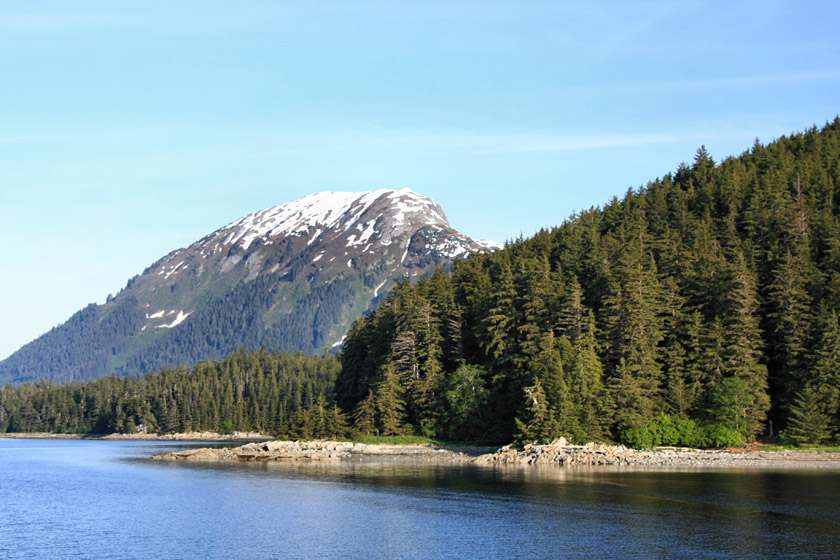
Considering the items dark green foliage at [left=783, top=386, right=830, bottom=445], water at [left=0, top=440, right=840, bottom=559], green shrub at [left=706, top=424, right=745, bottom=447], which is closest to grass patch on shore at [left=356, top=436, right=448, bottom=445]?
water at [left=0, top=440, right=840, bottom=559]

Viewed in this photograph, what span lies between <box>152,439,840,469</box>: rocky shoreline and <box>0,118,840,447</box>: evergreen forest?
2670 mm

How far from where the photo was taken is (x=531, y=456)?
290ft

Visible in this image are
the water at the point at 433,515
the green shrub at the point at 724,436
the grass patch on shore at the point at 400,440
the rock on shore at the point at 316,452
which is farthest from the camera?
the grass patch on shore at the point at 400,440

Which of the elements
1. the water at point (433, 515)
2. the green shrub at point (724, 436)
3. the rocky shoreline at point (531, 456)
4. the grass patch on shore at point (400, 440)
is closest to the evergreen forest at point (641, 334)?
the green shrub at point (724, 436)

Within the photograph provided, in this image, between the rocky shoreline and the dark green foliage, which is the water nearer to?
the rocky shoreline

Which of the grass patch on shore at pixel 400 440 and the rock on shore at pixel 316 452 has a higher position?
the grass patch on shore at pixel 400 440

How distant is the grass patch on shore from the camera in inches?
4141

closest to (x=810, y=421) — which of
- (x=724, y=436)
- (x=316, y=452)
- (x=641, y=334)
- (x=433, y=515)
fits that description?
(x=724, y=436)

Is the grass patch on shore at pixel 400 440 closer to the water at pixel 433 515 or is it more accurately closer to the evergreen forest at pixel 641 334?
the evergreen forest at pixel 641 334

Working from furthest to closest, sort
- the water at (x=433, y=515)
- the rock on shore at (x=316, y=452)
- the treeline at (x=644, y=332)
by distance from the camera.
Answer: the rock on shore at (x=316, y=452) < the treeline at (x=644, y=332) < the water at (x=433, y=515)

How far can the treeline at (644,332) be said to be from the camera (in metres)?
88.5

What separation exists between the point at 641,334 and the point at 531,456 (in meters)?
19.3

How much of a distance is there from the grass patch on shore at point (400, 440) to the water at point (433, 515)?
80.2 ft

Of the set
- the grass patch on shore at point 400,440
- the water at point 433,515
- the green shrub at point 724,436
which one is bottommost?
the water at point 433,515
